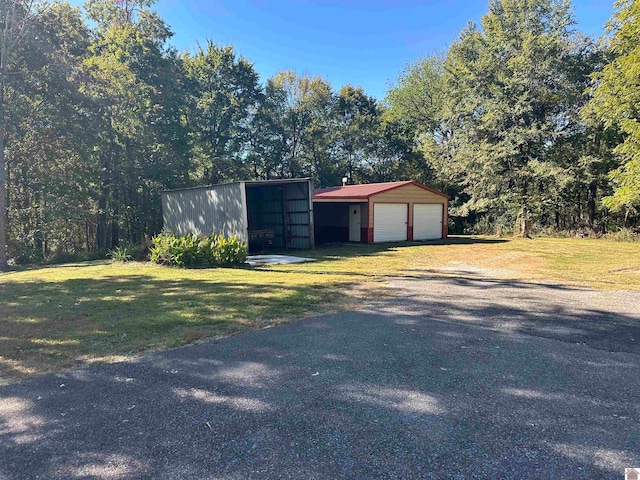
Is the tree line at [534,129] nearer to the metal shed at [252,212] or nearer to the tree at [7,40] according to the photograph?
the metal shed at [252,212]

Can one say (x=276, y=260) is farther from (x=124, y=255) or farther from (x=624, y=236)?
(x=624, y=236)

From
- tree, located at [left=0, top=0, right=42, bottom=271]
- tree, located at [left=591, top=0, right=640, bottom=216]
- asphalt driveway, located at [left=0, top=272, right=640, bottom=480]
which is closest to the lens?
asphalt driveway, located at [left=0, top=272, right=640, bottom=480]

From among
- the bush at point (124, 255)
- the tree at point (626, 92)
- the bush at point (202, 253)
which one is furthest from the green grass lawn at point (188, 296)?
the tree at point (626, 92)

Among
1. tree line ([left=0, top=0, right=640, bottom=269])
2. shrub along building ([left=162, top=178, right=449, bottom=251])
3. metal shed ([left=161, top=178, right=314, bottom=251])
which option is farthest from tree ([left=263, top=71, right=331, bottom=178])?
metal shed ([left=161, top=178, right=314, bottom=251])

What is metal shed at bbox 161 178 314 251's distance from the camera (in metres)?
14.0

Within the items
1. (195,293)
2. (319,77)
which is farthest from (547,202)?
(195,293)

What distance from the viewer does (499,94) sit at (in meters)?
22.7

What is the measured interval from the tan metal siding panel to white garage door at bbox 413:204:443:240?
9182mm

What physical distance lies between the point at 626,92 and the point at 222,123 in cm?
2175

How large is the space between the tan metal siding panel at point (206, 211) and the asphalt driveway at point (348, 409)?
30.4 feet

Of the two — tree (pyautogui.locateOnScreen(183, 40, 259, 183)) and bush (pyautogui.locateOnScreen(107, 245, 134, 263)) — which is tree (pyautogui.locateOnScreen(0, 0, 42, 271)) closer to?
bush (pyautogui.locateOnScreen(107, 245, 134, 263))

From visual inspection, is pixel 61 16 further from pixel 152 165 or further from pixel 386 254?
pixel 386 254

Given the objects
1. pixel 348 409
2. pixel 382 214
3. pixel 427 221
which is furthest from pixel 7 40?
pixel 427 221

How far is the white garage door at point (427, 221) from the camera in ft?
63.5
